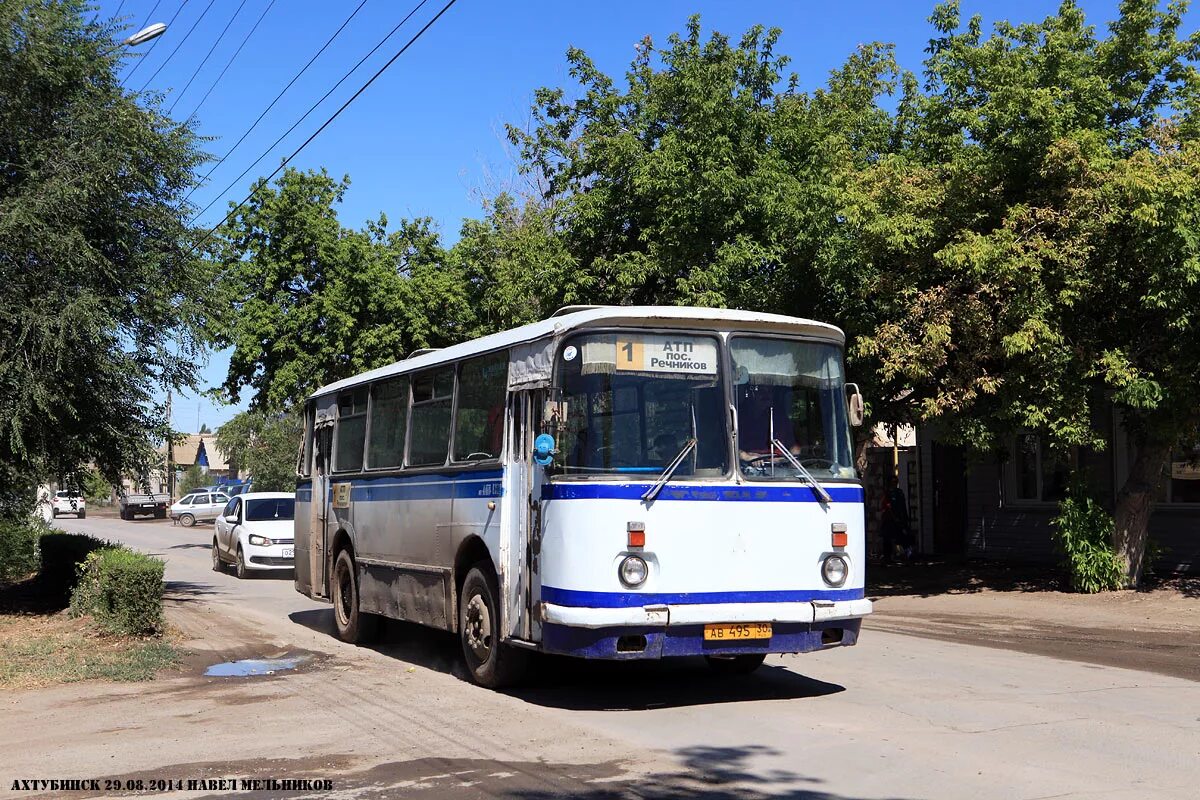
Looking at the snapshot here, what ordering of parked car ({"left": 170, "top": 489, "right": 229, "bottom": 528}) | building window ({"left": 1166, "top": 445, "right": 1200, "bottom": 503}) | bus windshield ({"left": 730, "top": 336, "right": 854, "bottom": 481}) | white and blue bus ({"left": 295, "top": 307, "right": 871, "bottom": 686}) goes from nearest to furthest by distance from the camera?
white and blue bus ({"left": 295, "top": 307, "right": 871, "bottom": 686}), bus windshield ({"left": 730, "top": 336, "right": 854, "bottom": 481}), building window ({"left": 1166, "top": 445, "right": 1200, "bottom": 503}), parked car ({"left": 170, "top": 489, "right": 229, "bottom": 528})

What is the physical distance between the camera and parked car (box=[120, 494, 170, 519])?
65.5 meters

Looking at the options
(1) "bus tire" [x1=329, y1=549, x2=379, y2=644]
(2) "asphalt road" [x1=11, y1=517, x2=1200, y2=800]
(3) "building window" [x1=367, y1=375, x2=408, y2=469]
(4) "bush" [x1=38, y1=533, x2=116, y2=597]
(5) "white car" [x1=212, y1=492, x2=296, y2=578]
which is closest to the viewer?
(2) "asphalt road" [x1=11, y1=517, x2=1200, y2=800]

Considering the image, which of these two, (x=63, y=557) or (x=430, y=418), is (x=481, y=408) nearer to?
(x=430, y=418)

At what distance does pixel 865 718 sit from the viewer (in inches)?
342

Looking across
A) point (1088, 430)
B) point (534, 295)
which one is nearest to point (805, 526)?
point (1088, 430)

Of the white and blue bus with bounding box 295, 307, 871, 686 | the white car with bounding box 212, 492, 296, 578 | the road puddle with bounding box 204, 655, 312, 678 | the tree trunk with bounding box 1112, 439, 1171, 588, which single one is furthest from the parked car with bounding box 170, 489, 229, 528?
the white and blue bus with bounding box 295, 307, 871, 686

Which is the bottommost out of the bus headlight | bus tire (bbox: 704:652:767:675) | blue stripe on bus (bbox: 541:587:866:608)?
bus tire (bbox: 704:652:767:675)

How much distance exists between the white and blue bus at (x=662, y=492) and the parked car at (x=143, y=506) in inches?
2346

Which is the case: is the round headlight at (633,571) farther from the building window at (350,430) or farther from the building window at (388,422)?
the building window at (350,430)

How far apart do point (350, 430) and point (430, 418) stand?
111 inches

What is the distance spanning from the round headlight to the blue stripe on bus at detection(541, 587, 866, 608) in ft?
0.26

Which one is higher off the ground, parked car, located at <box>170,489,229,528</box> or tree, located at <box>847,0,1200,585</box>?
tree, located at <box>847,0,1200,585</box>

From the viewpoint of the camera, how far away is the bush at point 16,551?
23.4m

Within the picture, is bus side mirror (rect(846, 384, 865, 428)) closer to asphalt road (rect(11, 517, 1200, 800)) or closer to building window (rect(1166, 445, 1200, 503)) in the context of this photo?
asphalt road (rect(11, 517, 1200, 800))
